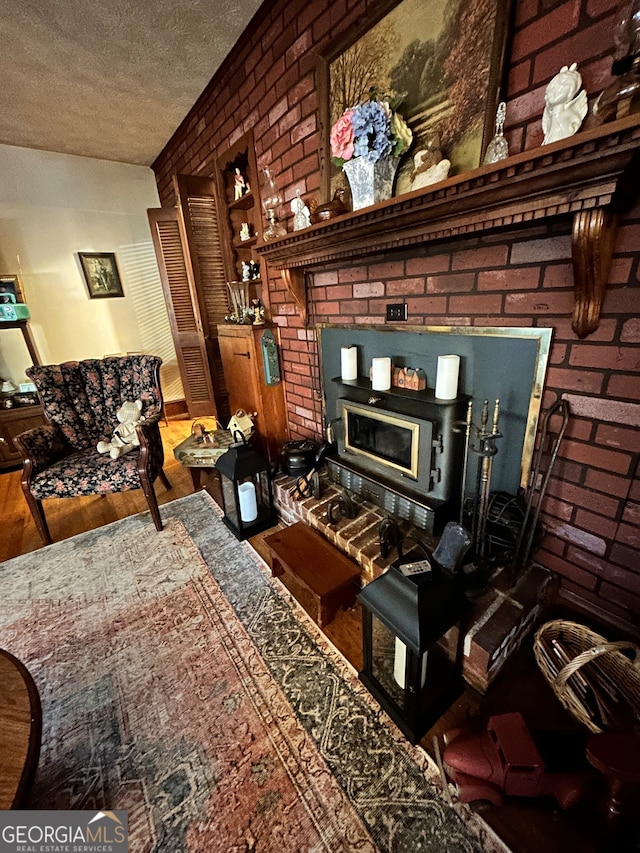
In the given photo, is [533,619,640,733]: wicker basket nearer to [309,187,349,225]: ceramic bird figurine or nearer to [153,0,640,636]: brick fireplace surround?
[153,0,640,636]: brick fireplace surround

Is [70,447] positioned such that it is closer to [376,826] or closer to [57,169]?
[376,826]

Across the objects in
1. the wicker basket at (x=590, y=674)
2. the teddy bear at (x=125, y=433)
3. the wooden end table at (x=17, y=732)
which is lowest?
the wicker basket at (x=590, y=674)

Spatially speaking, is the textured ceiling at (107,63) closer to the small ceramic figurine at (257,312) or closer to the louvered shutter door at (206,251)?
the louvered shutter door at (206,251)

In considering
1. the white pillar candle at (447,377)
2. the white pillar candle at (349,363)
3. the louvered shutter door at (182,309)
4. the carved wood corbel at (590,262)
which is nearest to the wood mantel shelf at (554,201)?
the carved wood corbel at (590,262)

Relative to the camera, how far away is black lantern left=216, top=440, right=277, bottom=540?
176 centimetres

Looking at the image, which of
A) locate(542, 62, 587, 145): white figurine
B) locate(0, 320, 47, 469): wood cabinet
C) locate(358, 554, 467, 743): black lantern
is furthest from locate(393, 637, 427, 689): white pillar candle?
locate(0, 320, 47, 469): wood cabinet

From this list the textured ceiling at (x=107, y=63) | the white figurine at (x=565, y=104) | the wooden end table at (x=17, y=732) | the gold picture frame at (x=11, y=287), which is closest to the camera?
the wooden end table at (x=17, y=732)

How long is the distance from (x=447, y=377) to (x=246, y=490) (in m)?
1.22

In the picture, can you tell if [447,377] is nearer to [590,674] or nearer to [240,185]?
[590,674]

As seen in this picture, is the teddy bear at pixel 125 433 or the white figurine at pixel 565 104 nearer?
the white figurine at pixel 565 104

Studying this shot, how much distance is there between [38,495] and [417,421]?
2.12 metres

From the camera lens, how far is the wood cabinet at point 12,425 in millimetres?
2955

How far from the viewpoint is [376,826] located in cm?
84

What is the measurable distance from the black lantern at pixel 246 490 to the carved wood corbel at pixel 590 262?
146 cm
